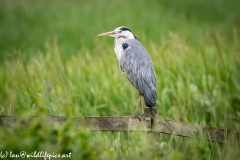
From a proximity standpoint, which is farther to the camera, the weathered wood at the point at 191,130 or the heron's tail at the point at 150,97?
the heron's tail at the point at 150,97

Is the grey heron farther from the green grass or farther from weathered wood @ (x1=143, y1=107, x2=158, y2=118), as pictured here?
the green grass

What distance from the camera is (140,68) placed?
3.64 metres

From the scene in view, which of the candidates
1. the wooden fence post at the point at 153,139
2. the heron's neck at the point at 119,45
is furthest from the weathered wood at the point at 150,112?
the heron's neck at the point at 119,45

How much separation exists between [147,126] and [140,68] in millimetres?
654

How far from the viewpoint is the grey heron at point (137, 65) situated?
355cm

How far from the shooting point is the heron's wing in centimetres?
355

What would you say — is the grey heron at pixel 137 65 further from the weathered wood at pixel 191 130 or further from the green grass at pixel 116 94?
the green grass at pixel 116 94

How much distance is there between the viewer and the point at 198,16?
13.6 meters

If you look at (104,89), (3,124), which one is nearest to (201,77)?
(104,89)

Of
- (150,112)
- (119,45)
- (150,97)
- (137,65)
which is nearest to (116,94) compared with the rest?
(119,45)

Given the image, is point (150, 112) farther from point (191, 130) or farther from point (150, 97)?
point (191, 130)

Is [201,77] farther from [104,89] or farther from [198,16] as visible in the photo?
[198,16]

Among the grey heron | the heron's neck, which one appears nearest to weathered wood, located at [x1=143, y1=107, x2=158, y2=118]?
the grey heron

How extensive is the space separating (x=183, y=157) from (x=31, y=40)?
8.39m
